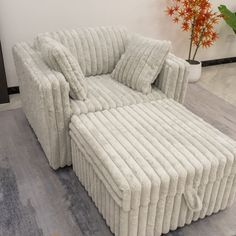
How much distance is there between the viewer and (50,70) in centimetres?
202

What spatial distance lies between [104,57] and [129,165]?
1268mm

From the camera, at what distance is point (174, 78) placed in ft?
7.44

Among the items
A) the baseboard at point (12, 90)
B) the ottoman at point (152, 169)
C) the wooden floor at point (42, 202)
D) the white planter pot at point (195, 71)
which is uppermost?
the ottoman at point (152, 169)

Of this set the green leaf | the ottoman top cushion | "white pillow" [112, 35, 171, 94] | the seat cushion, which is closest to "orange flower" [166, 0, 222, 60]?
the green leaf

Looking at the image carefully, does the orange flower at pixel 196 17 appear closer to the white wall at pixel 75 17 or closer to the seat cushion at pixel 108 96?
the white wall at pixel 75 17

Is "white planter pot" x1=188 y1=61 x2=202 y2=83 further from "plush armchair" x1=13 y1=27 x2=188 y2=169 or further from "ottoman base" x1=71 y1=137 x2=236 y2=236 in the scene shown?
"ottoman base" x1=71 y1=137 x2=236 y2=236

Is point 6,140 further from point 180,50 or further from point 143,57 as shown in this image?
point 180,50

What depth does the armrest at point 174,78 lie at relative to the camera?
226 centimetres

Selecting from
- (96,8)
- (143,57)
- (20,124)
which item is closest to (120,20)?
(96,8)

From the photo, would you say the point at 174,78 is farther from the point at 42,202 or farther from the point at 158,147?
the point at 42,202

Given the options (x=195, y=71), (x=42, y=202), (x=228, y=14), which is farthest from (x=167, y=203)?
(x=228, y=14)

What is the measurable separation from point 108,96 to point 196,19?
5.35 feet

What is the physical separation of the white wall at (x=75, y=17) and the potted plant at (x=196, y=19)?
16cm

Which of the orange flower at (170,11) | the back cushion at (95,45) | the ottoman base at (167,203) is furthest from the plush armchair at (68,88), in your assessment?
the orange flower at (170,11)
